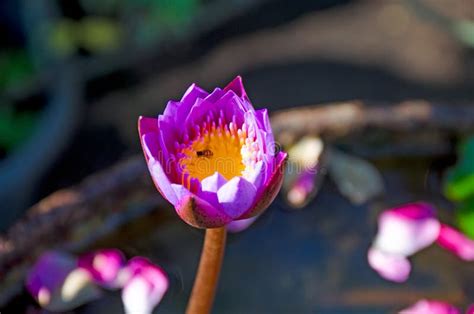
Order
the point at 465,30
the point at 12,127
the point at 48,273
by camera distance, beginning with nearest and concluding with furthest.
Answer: the point at 48,273
the point at 12,127
the point at 465,30

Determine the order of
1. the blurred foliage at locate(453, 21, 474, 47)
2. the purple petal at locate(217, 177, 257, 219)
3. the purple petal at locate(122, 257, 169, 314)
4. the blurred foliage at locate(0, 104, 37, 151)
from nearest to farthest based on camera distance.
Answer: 1. the purple petal at locate(217, 177, 257, 219)
2. the purple petal at locate(122, 257, 169, 314)
3. the blurred foliage at locate(0, 104, 37, 151)
4. the blurred foliage at locate(453, 21, 474, 47)

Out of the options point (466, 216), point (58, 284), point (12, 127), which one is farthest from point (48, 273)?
point (12, 127)

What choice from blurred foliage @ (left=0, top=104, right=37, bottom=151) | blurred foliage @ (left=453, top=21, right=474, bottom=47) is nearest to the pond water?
blurred foliage @ (left=0, top=104, right=37, bottom=151)

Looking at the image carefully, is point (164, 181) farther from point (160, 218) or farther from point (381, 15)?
point (381, 15)

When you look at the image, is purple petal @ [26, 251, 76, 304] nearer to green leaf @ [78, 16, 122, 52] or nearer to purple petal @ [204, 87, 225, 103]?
purple petal @ [204, 87, 225, 103]

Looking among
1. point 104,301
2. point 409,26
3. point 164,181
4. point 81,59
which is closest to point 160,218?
point 104,301

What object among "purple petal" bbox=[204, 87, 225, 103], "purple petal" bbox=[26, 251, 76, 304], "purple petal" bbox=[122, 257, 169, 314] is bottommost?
"purple petal" bbox=[122, 257, 169, 314]

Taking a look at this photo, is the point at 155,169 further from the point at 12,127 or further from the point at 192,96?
the point at 12,127
